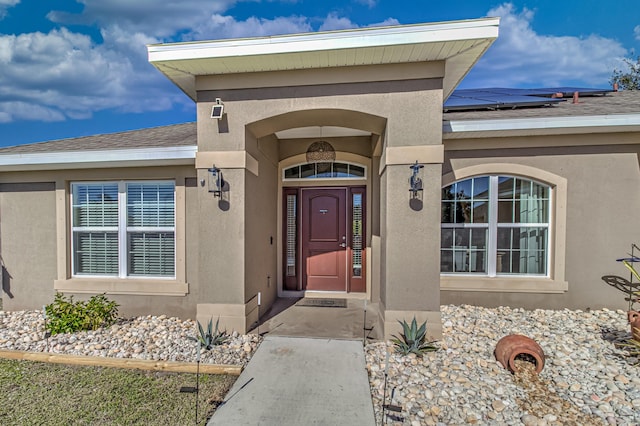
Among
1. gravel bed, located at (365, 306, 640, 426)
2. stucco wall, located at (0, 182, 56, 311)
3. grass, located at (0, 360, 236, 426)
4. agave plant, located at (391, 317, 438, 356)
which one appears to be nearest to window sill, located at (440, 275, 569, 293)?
gravel bed, located at (365, 306, 640, 426)

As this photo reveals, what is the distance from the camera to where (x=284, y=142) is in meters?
6.28

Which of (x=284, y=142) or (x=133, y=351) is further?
(x=284, y=142)

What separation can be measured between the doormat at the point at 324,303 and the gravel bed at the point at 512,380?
65.7 inches

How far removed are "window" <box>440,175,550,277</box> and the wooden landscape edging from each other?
4106 mm

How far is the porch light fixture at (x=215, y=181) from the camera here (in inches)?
169

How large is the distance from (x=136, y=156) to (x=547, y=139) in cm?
696

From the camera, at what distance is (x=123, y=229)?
214 inches

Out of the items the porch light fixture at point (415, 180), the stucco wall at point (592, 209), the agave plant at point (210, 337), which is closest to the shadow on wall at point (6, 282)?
the agave plant at point (210, 337)

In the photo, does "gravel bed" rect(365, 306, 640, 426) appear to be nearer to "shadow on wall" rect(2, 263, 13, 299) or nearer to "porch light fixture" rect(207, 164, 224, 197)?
"porch light fixture" rect(207, 164, 224, 197)

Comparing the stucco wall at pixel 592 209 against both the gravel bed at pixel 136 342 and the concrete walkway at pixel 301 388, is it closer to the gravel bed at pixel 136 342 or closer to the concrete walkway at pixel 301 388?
the concrete walkway at pixel 301 388

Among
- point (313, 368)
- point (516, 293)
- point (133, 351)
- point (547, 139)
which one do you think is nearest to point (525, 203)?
point (547, 139)

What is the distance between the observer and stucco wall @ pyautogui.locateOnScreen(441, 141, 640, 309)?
489cm

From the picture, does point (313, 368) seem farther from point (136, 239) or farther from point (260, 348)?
point (136, 239)

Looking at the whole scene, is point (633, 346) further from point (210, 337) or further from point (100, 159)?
point (100, 159)
